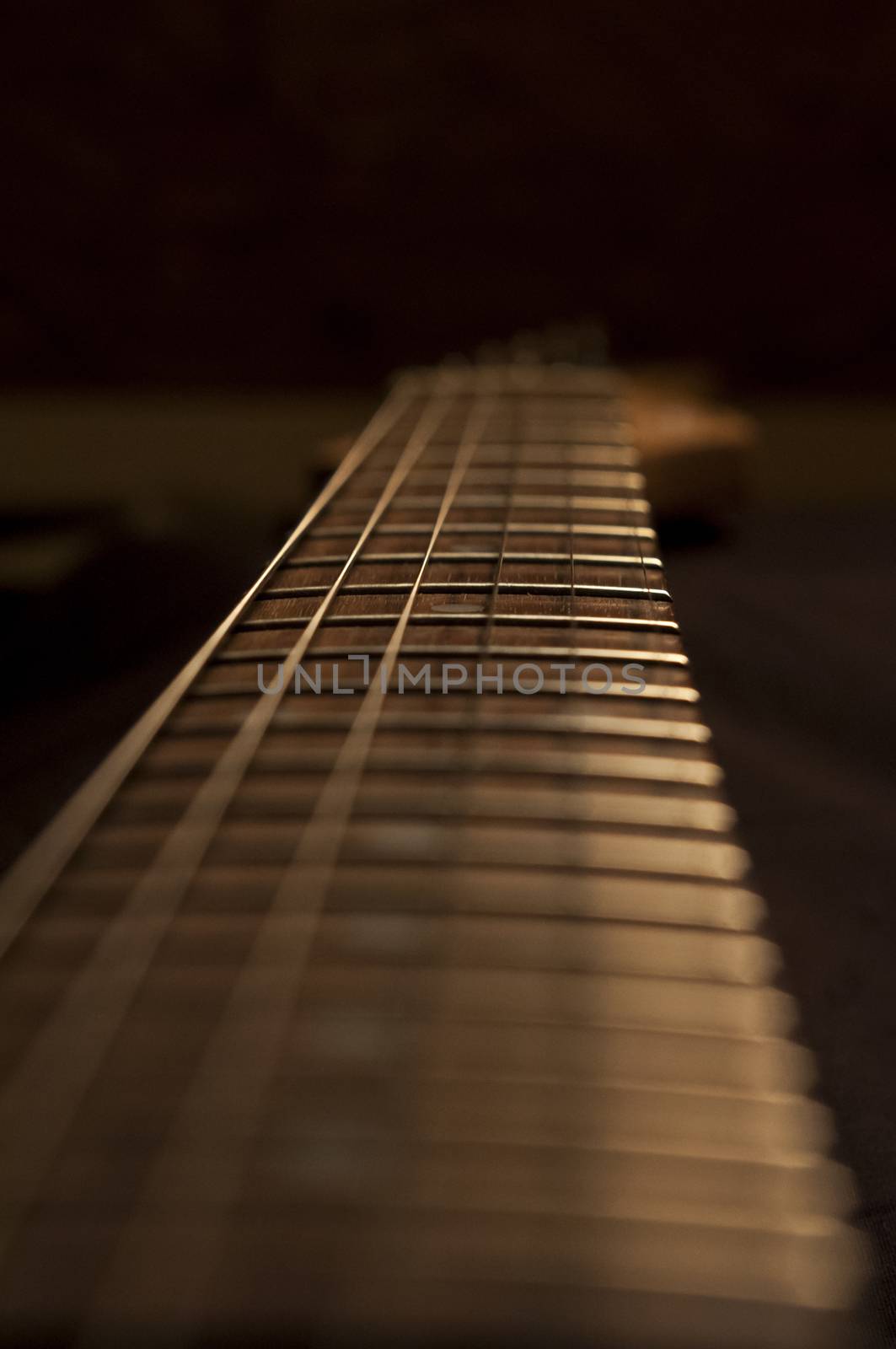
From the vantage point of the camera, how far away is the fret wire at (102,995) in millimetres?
277

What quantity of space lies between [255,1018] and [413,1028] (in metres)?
0.05

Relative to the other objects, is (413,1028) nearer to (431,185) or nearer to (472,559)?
(472,559)

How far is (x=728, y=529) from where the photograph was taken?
45.3 inches

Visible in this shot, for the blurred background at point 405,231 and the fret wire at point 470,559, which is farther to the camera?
the blurred background at point 405,231

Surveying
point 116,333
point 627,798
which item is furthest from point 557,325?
point 627,798

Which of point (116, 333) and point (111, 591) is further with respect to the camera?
point (116, 333)

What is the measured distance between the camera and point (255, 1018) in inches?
12.3

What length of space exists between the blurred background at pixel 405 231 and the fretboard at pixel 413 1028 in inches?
26.8

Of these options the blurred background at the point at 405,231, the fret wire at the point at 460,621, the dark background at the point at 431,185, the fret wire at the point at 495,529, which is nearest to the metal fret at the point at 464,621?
the fret wire at the point at 460,621

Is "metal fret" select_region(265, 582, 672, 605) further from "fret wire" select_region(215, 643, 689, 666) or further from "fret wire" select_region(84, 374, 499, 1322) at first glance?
"fret wire" select_region(84, 374, 499, 1322)

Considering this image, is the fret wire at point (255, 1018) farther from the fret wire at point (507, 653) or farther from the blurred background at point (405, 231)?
the blurred background at point (405, 231)

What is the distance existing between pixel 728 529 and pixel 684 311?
0.52 metres

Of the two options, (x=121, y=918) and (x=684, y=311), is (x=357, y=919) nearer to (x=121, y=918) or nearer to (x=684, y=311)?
(x=121, y=918)

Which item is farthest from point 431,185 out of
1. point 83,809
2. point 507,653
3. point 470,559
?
point 83,809
